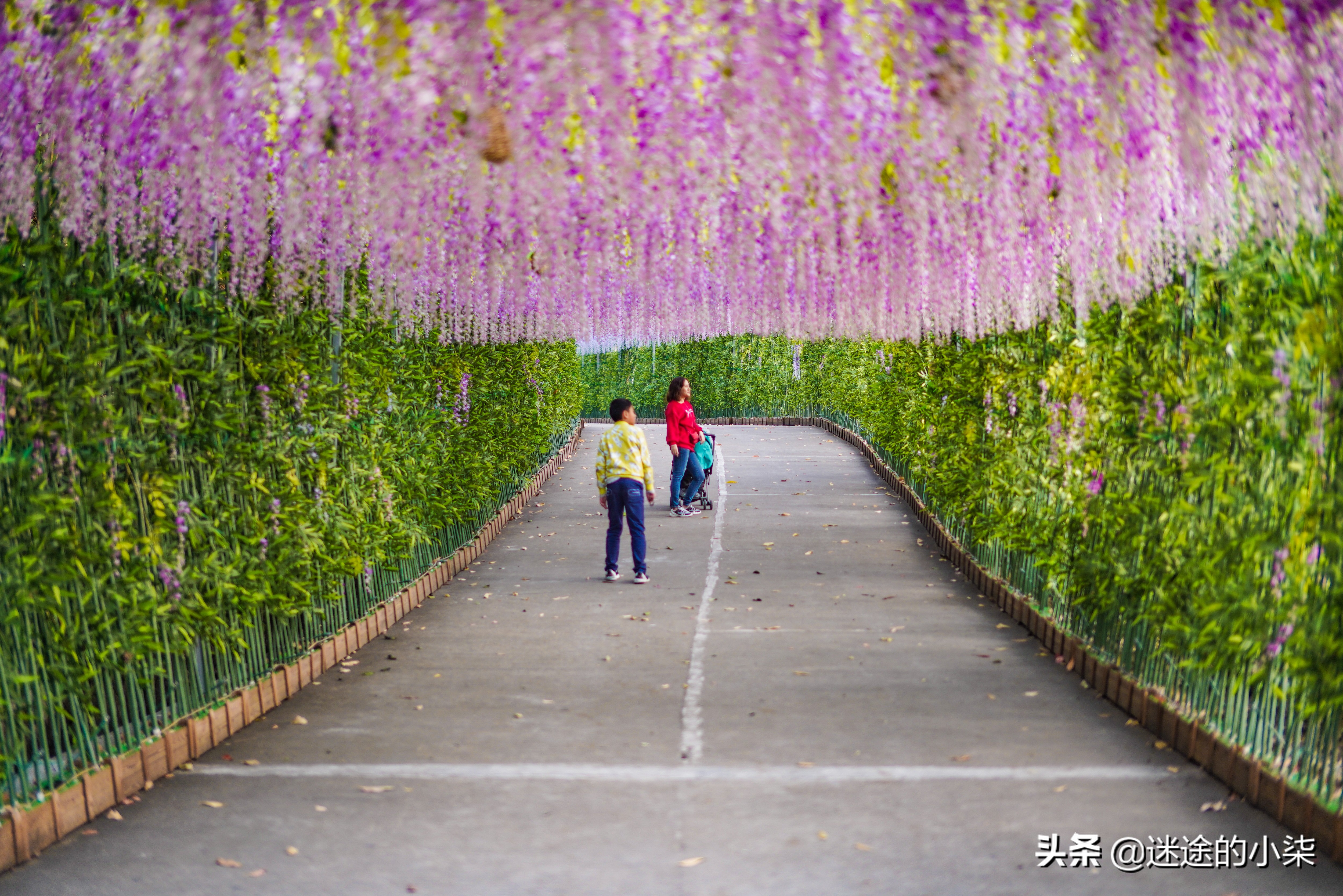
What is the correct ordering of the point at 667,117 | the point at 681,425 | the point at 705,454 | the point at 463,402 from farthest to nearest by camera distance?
the point at 705,454 < the point at 681,425 < the point at 463,402 < the point at 667,117

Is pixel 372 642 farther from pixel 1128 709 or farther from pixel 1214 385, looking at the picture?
pixel 1214 385

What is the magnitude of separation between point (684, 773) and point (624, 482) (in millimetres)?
4929

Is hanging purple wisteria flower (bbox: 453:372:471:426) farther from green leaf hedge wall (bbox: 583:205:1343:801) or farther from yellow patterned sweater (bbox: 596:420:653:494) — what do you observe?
green leaf hedge wall (bbox: 583:205:1343:801)

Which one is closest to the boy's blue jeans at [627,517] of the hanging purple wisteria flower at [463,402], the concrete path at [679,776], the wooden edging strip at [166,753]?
the concrete path at [679,776]

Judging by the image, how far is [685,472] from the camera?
47.0 ft

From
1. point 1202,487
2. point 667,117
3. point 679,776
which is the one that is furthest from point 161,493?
point 1202,487

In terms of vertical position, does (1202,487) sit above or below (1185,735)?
above

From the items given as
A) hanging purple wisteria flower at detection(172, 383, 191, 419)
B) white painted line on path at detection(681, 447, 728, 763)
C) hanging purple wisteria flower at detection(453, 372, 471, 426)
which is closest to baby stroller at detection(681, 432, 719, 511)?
white painted line on path at detection(681, 447, 728, 763)

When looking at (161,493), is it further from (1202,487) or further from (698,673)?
(1202,487)

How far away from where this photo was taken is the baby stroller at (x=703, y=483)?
46.6 feet

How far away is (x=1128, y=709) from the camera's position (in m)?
5.76

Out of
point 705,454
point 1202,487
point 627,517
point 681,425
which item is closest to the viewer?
point 1202,487

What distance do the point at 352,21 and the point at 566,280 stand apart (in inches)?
326

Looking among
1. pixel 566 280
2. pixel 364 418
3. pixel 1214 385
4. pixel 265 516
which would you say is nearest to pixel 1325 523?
pixel 1214 385
